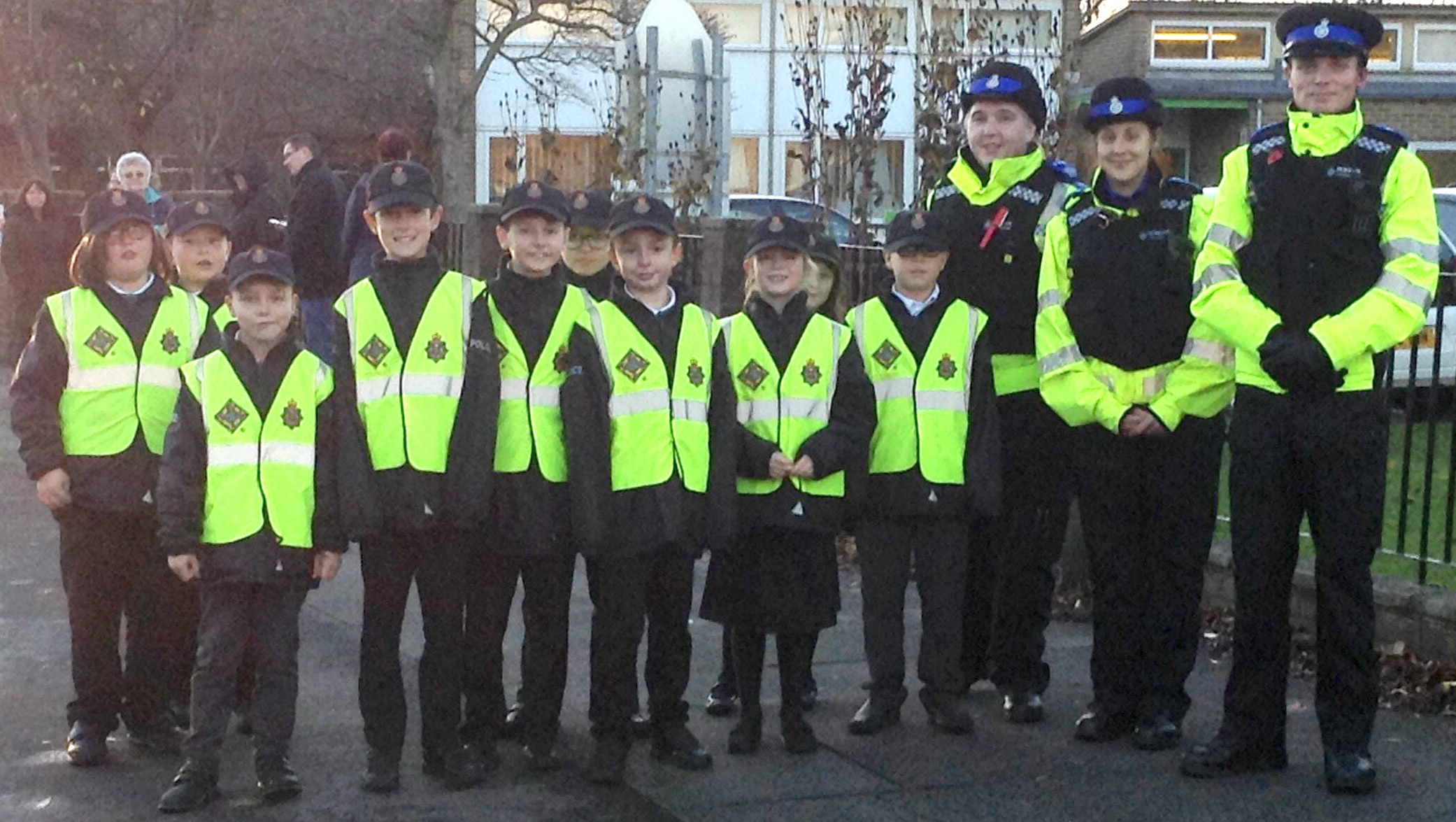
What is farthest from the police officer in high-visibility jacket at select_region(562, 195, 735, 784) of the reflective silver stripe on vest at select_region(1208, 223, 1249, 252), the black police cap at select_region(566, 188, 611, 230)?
the reflective silver stripe on vest at select_region(1208, 223, 1249, 252)

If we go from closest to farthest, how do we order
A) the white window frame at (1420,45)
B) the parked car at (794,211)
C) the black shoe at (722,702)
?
the black shoe at (722,702), the parked car at (794,211), the white window frame at (1420,45)

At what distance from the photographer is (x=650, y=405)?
626cm

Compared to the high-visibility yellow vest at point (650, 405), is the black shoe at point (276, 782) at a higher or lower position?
lower

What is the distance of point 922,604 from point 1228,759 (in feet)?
3.96

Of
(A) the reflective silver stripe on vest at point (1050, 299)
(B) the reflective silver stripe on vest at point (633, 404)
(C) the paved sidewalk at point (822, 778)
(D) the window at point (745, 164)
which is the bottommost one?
(C) the paved sidewalk at point (822, 778)

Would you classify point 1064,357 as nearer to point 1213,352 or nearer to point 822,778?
point 1213,352

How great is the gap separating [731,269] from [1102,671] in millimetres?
5476

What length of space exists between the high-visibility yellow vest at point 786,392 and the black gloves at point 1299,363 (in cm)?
147

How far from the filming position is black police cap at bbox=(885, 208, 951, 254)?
22.1 feet

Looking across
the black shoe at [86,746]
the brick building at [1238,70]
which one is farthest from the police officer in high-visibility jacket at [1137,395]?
the brick building at [1238,70]

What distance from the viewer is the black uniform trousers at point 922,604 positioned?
6777mm

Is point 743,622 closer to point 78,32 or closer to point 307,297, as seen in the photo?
point 307,297

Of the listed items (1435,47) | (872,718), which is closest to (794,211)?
(872,718)

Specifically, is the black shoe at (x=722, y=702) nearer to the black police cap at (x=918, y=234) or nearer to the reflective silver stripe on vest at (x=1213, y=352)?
the black police cap at (x=918, y=234)
